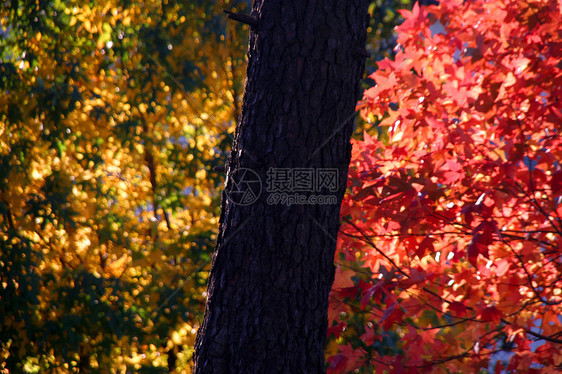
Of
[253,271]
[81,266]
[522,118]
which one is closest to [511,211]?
[522,118]

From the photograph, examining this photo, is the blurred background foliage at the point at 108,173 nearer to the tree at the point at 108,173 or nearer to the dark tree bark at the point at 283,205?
the tree at the point at 108,173

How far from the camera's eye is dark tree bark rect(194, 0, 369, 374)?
2262 mm

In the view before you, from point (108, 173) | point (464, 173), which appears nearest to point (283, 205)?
point (464, 173)

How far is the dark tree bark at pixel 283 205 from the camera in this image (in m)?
2.26

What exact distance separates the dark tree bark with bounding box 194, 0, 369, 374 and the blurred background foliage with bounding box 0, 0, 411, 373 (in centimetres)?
176

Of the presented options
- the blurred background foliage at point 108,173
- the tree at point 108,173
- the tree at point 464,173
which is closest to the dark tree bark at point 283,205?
the tree at point 464,173

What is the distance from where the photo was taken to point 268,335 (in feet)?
7.36

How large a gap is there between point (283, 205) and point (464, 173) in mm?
1501

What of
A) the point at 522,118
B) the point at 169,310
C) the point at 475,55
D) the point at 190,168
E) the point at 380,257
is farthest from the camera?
the point at 190,168

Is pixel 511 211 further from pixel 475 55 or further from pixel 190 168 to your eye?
pixel 190 168

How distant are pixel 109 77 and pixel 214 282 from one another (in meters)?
3.77

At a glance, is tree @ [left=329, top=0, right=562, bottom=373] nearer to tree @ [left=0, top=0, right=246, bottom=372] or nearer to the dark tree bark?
the dark tree bark

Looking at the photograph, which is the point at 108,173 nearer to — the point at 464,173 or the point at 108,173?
the point at 108,173

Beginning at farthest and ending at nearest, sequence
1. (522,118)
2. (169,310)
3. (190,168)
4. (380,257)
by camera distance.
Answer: (190,168) < (169,310) < (380,257) < (522,118)
